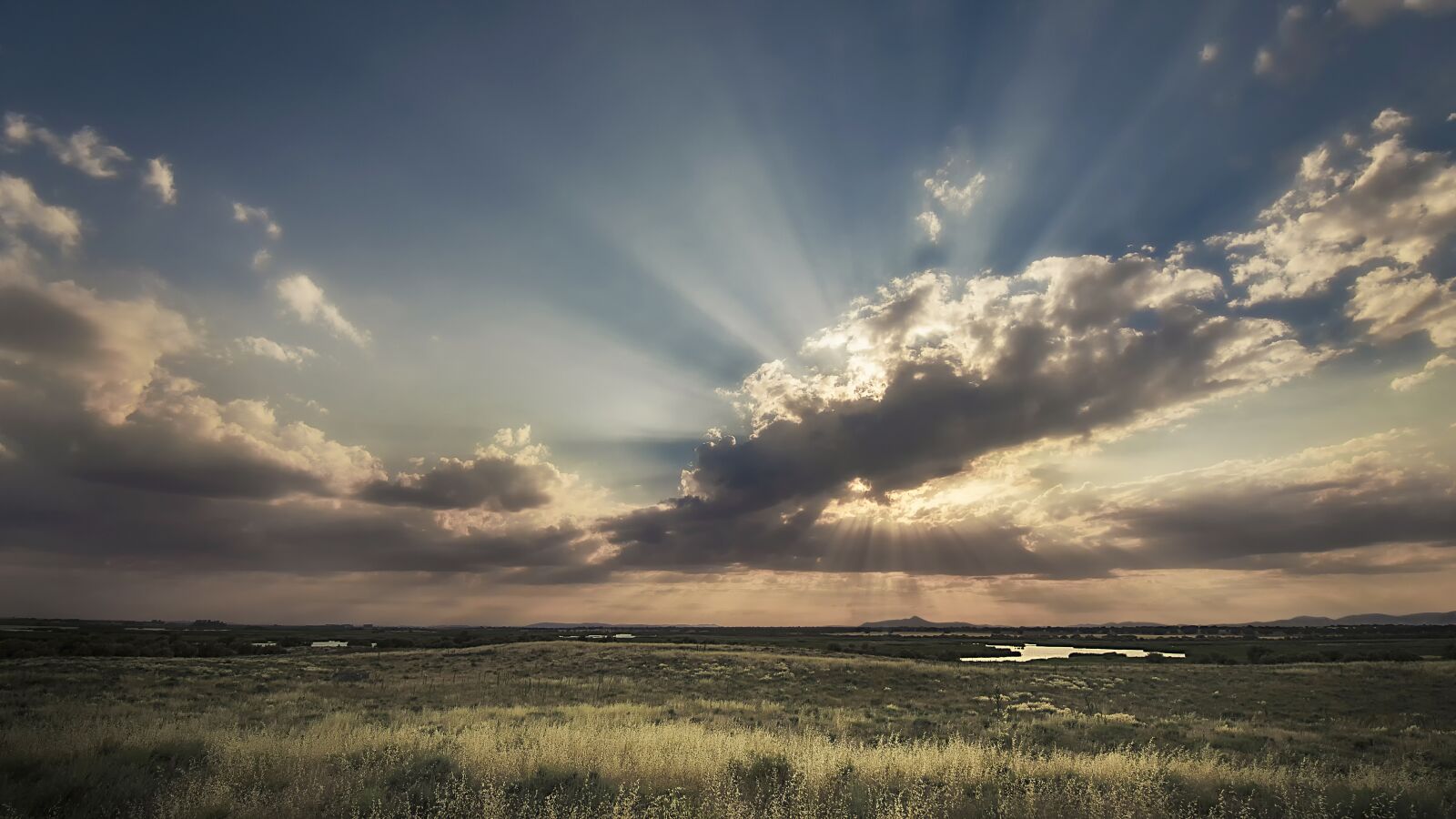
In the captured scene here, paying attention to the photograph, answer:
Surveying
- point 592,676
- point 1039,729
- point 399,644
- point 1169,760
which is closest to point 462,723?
point 1169,760

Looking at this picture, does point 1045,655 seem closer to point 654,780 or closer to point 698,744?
point 698,744

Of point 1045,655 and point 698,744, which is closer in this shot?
point 698,744

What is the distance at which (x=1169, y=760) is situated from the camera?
45.5 ft

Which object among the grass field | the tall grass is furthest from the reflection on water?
the tall grass

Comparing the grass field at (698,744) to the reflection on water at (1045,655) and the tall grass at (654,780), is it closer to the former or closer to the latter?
the tall grass at (654,780)

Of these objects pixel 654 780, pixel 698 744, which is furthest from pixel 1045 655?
pixel 654 780

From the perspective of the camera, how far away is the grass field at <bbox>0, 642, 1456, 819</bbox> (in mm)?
9656

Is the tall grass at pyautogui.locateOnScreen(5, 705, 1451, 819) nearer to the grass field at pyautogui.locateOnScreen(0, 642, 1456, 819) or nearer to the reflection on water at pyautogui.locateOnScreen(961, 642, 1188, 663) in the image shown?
the grass field at pyautogui.locateOnScreen(0, 642, 1456, 819)

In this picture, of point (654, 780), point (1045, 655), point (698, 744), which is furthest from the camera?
point (1045, 655)

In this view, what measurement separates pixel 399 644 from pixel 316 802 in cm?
8030

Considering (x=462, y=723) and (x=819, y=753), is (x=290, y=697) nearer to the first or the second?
(x=462, y=723)

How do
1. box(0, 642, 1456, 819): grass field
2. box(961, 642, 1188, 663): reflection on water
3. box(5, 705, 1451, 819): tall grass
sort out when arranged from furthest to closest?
box(961, 642, 1188, 663): reflection on water → box(0, 642, 1456, 819): grass field → box(5, 705, 1451, 819): tall grass

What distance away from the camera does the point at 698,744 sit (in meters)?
13.5

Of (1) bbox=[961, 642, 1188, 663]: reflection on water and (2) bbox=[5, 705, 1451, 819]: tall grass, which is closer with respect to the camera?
(2) bbox=[5, 705, 1451, 819]: tall grass
